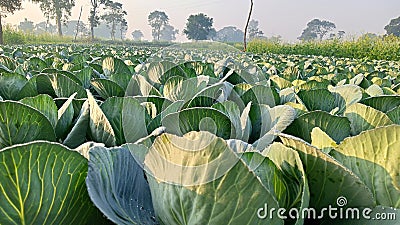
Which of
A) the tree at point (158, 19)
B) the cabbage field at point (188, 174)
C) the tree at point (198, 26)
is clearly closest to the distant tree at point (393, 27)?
the tree at point (198, 26)

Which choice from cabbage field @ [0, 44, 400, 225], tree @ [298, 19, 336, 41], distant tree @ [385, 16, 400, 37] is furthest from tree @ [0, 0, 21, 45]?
tree @ [298, 19, 336, 41]

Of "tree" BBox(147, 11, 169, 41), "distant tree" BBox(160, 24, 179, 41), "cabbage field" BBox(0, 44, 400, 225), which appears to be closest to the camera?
"cabbage field" BBox(0, 44, 400, 225)

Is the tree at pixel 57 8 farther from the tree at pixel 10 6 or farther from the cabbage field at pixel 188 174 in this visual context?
the cabbage field at pixel 188 174

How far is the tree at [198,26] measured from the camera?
83875 millimetres

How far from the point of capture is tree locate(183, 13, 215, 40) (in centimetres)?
8388

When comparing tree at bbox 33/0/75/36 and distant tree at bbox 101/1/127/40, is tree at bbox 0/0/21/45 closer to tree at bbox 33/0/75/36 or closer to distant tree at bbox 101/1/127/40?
tree at bbox 33/0/75/36

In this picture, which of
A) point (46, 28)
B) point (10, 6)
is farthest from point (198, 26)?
point (10, 6)

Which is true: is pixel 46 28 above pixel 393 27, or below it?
below

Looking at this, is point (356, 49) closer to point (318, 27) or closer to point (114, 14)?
point (114, 14)

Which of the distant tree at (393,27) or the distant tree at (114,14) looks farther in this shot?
the distant tree at (393,27)

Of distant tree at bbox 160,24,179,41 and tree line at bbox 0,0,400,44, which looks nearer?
tree line at bbox 0,0,400,44

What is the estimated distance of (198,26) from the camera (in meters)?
85.0

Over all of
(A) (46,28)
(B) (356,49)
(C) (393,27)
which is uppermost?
(C) (393,27)

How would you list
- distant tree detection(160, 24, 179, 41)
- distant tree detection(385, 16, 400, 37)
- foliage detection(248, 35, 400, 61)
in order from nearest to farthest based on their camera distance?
1. foliage detection(248, 35, 400, 61)
2. distant tree detection(385, 16, 400, 37)
3. distant tree detection(160, 24, 179, 41)
